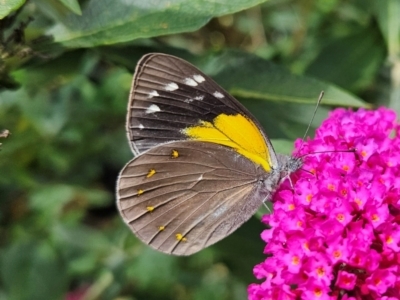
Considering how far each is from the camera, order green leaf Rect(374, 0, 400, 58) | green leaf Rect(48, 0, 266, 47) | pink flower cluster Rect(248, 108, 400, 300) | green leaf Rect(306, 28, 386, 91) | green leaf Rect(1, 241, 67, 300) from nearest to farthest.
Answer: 1. pink flower cluster Rect(248, 108, 400, 300)
2. green leaf Rect(48, 0, 266, 47)
3. green leaf Rect(374, 0, 400, 58)
4. green leaf Rect(306, 28, 386, 91)
5. green leaf Rect(1, 241, 67, 300)

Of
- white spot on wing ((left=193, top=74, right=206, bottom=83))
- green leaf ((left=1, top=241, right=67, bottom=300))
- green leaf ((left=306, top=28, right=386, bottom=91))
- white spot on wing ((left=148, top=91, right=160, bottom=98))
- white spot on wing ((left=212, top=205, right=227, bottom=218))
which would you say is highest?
white spot on wing ((left=193, top=74, right=206, bottom=83))

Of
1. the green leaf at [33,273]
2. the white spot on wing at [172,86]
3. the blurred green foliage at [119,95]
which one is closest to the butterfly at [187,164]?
the white spot on wing at [172,86]

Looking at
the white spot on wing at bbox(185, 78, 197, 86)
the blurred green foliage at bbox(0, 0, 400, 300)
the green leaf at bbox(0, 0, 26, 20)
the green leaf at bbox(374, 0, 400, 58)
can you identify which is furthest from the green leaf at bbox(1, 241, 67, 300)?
the green leaf at bbox(374, 0, 400, 58)

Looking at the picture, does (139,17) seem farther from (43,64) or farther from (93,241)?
(93,241)

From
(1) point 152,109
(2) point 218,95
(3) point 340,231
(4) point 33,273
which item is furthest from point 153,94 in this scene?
(4) point 33,273

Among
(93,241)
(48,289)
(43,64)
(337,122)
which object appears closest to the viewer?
(337,122)

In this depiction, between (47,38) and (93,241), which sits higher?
(47,38)

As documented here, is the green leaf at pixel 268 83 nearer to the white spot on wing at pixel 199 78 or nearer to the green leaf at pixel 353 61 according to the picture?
the white spot on wing at pixel 199 78

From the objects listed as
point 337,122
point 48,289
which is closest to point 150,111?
point 337,122

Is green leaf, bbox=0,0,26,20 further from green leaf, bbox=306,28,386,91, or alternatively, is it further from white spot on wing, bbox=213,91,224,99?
green leaf, bbox=306,28,386,91
